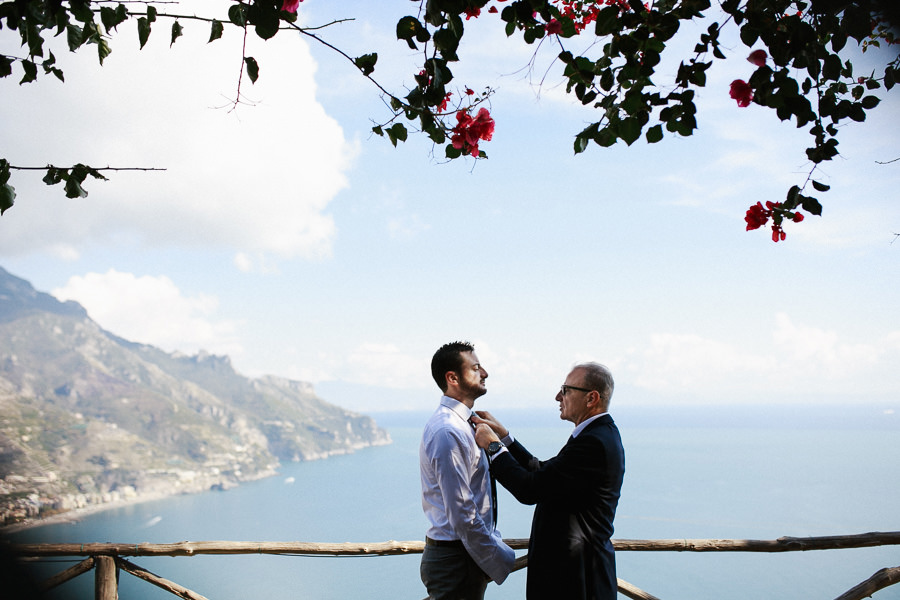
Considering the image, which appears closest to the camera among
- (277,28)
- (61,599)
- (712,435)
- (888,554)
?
(61,599)

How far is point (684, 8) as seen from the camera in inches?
58.4

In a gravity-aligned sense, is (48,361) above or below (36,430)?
above

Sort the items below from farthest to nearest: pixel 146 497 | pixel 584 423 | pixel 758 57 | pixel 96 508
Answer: pixel 146 497 → pixel 96 508 → pixel 584 423 → pixel 758 57

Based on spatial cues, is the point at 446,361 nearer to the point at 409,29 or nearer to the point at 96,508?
the point at 409,29

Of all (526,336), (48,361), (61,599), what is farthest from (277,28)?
(526,336)

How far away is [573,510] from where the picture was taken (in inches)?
76.9

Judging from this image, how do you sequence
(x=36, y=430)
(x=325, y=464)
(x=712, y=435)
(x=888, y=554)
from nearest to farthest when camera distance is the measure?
(x=888, y=554) < (x=36, y=430) < (x=325, y=464) < (x=712, y=435)

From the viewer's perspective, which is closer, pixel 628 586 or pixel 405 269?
pixel 628 586

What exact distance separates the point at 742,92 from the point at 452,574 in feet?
5.63

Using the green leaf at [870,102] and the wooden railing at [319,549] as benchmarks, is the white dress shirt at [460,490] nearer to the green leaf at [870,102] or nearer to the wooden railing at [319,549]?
the wooden railing at [319,549]

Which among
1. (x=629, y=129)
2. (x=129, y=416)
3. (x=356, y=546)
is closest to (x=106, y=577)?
(x=356, y=546)

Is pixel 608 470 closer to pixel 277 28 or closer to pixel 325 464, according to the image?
pixel 277 28

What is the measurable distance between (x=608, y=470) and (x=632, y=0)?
1343 millimetres

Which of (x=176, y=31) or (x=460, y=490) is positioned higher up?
(x=176, y=31)
